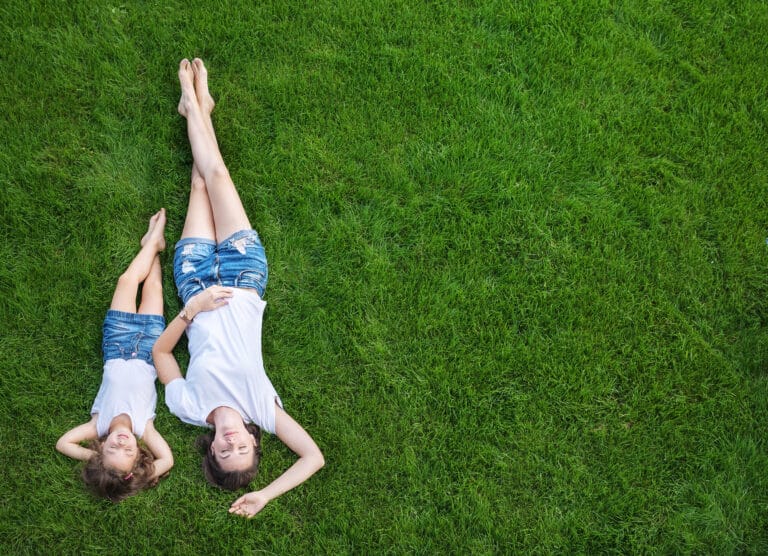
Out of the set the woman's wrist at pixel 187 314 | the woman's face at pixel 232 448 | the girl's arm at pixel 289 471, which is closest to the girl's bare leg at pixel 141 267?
the woman's wrist at pixel 187 314

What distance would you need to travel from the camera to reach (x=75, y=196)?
4.84 meters

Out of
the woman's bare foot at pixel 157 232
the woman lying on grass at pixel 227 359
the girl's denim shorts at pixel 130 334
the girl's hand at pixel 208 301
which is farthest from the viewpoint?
the woman's bare foot at pixel 157 232

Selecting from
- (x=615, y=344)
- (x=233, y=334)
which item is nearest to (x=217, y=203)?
(x=233, y=334)

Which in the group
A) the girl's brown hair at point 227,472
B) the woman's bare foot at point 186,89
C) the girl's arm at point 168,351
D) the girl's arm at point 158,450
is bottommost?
the girl's arm at point 158,450

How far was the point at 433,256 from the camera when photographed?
479 centimetres

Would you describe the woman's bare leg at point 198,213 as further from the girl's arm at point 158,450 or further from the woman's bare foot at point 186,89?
the girl's arm at point 158,450

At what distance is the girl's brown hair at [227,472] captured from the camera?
4.16 meters

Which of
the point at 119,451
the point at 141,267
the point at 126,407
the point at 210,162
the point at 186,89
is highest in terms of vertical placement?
the point at 186,89

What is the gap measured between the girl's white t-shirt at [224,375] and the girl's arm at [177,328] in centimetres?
5

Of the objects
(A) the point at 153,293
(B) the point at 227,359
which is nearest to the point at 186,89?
(A) the point at 153,293

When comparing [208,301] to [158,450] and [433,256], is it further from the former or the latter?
[433,256]

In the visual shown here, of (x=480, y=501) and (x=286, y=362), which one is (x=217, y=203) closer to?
(x=286, y=362)

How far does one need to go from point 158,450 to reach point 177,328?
2.86 ft

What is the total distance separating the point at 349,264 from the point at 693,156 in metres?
2.96
